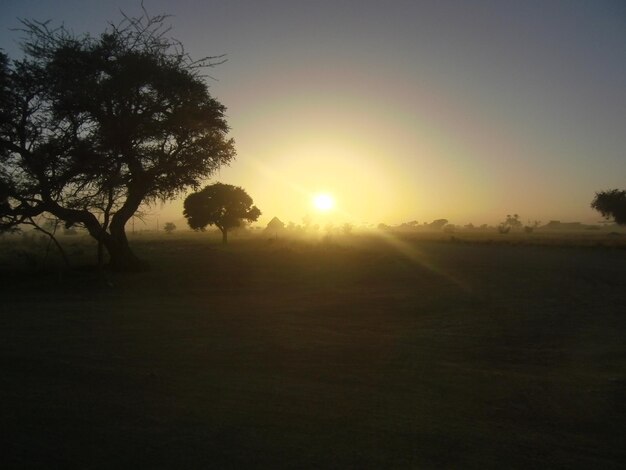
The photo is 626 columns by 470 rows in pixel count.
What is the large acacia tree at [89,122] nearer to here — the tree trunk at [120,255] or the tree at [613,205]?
the tree trunk at [120,255]

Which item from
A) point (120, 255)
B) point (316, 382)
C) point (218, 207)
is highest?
point (218, 207)

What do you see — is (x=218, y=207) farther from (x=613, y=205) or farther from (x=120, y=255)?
(x=613, y=205)

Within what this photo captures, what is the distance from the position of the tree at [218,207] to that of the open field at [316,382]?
141ft

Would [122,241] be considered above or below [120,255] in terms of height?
above

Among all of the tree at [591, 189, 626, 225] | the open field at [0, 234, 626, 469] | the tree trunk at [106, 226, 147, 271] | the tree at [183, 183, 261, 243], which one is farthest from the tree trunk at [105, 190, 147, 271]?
the tree at [591, 189, 626, 225]

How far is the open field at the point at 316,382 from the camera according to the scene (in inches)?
192

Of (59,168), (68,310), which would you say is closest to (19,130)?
(59,168)

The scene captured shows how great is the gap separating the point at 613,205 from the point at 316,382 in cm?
7734

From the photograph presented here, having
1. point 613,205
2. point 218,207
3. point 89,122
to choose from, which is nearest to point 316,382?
point 89,122

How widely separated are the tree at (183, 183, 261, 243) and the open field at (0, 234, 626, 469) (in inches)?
1688

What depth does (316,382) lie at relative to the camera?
709cm

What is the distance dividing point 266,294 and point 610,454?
13.4m

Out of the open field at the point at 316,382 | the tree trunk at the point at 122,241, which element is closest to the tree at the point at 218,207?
the tree trunk at the point at 122,241

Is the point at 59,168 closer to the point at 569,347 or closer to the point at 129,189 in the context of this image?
the point at 129,189
